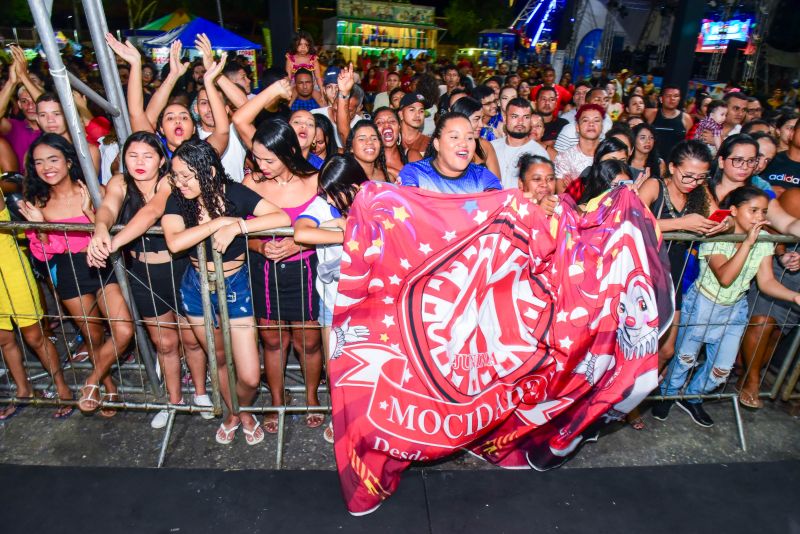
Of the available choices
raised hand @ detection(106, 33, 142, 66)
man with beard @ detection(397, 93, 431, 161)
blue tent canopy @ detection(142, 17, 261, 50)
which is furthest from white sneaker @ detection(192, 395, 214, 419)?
blue tent canopy @ detection(142, 17, 261, 50)

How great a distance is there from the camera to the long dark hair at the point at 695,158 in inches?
149

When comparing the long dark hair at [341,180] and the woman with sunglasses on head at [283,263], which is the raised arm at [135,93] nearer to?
the woman with sunglasses on head at [283,263]

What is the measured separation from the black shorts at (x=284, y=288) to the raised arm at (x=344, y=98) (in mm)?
2341

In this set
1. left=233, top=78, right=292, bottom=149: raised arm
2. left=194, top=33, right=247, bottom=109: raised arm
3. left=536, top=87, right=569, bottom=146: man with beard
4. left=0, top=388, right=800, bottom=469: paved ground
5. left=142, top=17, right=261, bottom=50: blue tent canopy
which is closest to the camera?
left=0, top=388, right=800, bottom=469: paved ground

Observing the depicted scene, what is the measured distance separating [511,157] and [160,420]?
3.84 meters

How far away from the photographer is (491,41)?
107ft

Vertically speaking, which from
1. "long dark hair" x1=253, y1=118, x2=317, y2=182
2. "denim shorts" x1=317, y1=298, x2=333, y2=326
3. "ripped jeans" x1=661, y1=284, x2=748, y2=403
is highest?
"long dark hair" x1=253, y1=118, x2=317, y2=182

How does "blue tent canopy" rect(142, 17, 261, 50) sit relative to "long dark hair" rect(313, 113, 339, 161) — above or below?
above

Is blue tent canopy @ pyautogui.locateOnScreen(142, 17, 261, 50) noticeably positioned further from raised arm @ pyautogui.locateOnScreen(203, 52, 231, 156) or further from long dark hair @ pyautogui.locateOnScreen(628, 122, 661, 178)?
long dark hair @ pyautogui.locateOnScreen(628, 122, 661, 178)

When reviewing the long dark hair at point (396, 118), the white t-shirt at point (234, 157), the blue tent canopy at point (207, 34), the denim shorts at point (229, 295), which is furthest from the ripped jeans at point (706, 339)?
the blue tent canopy at point (207, 34)

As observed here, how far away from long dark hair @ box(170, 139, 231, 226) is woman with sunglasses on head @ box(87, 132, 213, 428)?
0.52ft

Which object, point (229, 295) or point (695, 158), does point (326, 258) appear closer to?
point (229, 295)

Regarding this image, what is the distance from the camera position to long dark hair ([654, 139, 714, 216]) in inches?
149

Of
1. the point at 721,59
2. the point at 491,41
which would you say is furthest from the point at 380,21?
the point at 721,59
